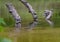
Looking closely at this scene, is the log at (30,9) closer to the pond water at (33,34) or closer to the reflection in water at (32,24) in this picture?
the reflection in water at (32,24)

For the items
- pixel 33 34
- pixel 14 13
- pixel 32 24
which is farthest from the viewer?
pixel 14 13

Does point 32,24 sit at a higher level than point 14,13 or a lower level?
lower

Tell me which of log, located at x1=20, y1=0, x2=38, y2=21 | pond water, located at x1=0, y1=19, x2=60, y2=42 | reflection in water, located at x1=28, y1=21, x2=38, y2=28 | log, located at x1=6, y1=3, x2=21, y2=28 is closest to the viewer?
pond water, located at x1=0, y1=19, x2=60, y2=42

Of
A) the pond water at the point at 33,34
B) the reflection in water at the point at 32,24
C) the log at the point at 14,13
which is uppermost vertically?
the log at the point at 14,13

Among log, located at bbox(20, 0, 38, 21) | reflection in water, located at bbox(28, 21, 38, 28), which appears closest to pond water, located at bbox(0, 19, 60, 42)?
reflection in water, located at bbox(28, 21, 38, 28)

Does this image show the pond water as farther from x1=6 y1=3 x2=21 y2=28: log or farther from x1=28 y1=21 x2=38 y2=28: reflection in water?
x1=6 y1=3 x2=21 y2=28: log

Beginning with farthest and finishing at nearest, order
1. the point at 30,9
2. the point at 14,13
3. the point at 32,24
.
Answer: the point at 30,9
the point at 14,13
the point at 32,24

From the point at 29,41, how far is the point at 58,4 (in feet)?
4.53

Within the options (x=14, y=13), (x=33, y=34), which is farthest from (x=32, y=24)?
(x=33, y=34)

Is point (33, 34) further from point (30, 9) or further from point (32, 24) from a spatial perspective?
point (30, 9)

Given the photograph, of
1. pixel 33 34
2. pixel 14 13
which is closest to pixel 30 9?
pixel 14 13

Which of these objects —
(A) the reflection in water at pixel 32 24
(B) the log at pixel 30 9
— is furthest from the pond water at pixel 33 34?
(B) the log at pixel 30 9

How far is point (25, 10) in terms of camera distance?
2.99m

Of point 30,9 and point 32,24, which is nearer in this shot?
point 32,24
